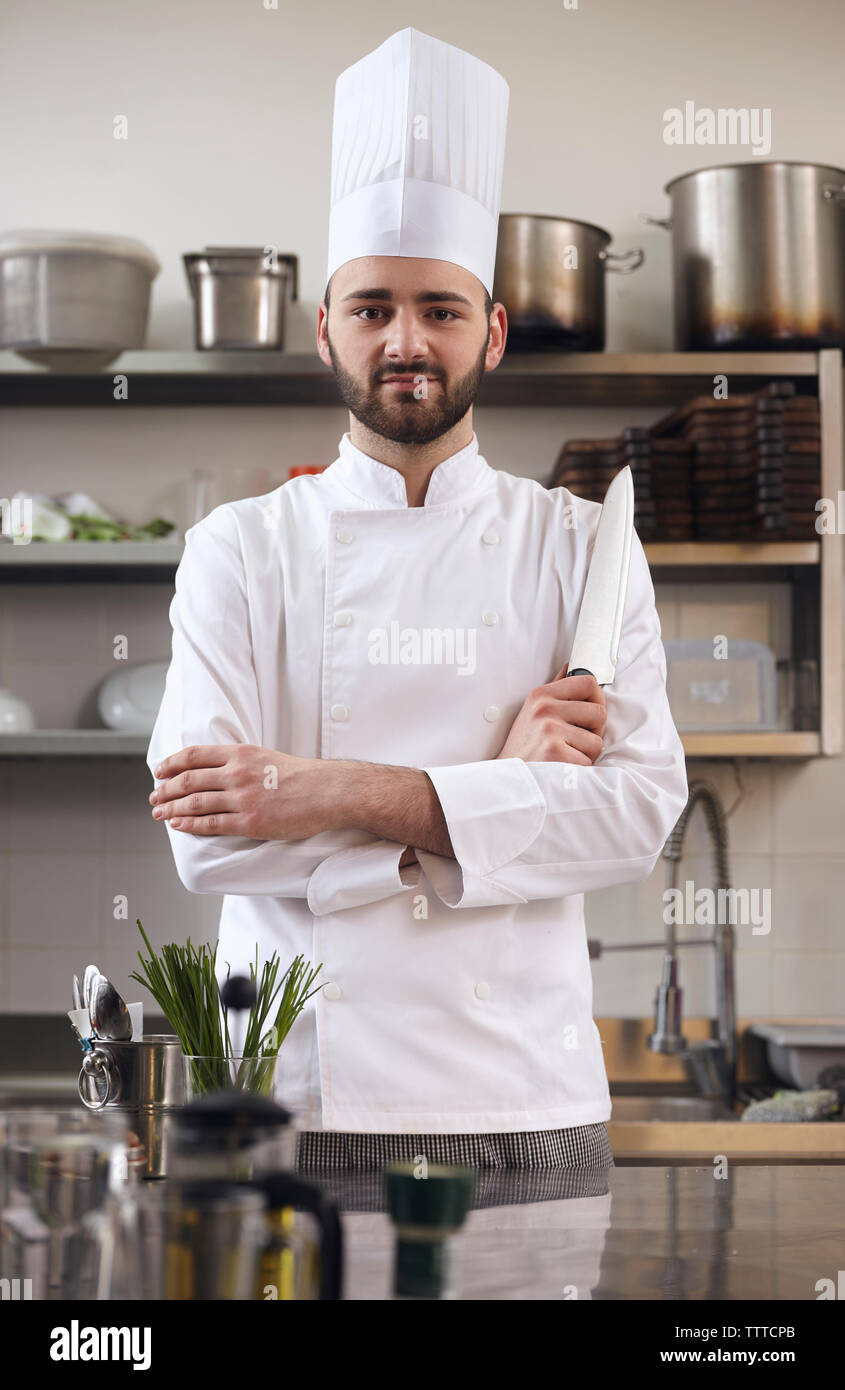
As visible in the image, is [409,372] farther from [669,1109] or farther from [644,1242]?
[669,1109]

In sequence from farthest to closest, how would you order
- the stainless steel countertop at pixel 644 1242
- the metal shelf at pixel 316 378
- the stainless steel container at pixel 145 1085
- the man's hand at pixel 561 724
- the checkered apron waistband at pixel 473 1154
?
the metal shelf at pixel 316 378 < the man's hand at pixel 561 724 < the checkered apron waistband at pixel 473 1154 < the stainless steel container at pixel 145 1085 < the stainless steel countertop at pixel 644 1242

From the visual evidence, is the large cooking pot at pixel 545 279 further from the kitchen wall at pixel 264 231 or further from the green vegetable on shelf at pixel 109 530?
the green vegetable on shelf at pixel 109 530

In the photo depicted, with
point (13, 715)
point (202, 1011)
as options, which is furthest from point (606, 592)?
point (13, 715)

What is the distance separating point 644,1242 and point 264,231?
236cm

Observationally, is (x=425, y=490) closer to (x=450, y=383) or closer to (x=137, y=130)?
(x=450, y=383)

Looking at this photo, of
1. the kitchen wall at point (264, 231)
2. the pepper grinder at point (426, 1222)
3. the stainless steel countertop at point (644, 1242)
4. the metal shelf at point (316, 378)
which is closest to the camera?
the pepper grinder at point (426, 1222)

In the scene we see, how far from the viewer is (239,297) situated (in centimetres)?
250

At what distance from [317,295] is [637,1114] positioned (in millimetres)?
1678

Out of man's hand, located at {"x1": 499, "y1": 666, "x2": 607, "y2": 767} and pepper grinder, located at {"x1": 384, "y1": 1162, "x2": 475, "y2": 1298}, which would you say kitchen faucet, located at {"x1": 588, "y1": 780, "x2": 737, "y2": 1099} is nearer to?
man's hand, located at {"x1": 499, "y1": 666, "x2": 607, "y2": 767}

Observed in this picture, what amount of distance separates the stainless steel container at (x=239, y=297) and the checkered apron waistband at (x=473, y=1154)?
1.71 m

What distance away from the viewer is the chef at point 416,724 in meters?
1.18

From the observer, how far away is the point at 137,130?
2.80 meters

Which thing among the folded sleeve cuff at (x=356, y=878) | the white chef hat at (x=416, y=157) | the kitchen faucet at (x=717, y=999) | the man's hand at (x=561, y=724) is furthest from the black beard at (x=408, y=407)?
the kitchen faucet at (x=717, y=999)
